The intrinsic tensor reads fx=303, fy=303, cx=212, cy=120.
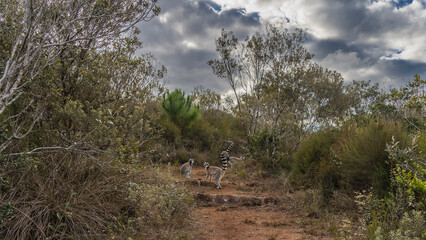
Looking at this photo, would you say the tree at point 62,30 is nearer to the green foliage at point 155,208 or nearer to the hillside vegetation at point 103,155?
the hillside vegetation at point 103,155

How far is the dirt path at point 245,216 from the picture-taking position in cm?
571

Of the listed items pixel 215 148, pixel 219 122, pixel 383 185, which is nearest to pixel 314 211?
pixel 383 185

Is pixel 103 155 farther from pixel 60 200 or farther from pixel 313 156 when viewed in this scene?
pixel 313 156

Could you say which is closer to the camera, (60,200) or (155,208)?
(60,200)

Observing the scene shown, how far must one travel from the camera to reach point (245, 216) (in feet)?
23.7

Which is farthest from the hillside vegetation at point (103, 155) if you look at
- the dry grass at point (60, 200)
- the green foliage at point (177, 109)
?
the green foliage at point (177, 109)

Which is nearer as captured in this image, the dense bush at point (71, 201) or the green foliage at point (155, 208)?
the dense bush at point (71, 201)

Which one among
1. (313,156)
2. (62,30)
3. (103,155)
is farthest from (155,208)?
(313,156)

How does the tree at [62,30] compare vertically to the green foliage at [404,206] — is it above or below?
above

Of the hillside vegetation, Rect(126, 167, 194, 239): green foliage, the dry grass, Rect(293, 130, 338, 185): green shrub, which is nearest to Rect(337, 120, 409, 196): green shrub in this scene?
the hillside vegetation

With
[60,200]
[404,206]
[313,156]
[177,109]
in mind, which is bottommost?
[60,200]

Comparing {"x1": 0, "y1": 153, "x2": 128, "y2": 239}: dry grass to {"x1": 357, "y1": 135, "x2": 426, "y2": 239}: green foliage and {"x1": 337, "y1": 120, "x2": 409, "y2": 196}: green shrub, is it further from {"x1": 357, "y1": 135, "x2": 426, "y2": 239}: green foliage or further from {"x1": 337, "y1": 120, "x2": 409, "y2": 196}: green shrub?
{"x1": 337, "y1": 120, "x2": 409, "y2": 196}: green shrub

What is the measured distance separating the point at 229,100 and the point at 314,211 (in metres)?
18.8

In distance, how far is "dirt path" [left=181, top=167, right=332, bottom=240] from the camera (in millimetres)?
5711
